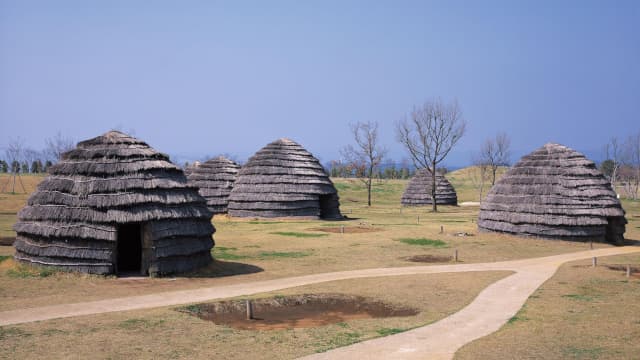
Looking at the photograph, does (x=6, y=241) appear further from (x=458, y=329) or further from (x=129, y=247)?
(x=458, y=329)

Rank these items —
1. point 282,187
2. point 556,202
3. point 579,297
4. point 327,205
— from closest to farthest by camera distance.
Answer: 1. point 579,297
2. point 556,202
3. point 282,187
4. point 327,205

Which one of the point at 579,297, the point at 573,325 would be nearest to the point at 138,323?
the point at 573,325

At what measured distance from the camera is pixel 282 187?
4181 centimetres

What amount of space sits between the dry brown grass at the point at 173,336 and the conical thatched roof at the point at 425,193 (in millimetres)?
46793

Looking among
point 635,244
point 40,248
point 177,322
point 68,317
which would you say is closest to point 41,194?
point 40,248

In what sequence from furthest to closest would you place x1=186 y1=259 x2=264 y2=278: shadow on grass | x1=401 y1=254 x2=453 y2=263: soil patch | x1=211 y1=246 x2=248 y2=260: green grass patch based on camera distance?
x1=401 y1=254 x2=453 y2=263: soil patch → x1=211 y1=246 x2=248 y2=260: green grass patch → x1=186 y1=259 x2=264 y2=278: shadow on grass

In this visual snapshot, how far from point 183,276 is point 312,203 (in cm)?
2254

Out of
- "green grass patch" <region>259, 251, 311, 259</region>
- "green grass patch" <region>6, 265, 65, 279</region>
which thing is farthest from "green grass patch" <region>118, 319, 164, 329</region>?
"green grass patch" <region>259, 251, 311, 259</region>

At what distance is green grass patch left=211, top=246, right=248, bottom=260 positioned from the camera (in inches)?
966

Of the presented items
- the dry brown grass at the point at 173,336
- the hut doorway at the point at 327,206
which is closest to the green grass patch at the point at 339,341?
the dry brown grass at the point at 173,336

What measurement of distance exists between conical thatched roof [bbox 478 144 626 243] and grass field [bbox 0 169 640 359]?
2.75 feet

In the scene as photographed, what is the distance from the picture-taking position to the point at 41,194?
20.6 m

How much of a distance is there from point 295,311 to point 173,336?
13.6 ft

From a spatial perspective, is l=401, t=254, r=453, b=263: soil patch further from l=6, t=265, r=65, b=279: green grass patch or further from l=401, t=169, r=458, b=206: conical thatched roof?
l=401, t=169, r=458, b=206: conical thatched roof
